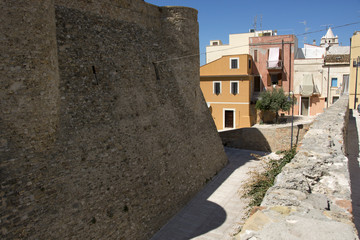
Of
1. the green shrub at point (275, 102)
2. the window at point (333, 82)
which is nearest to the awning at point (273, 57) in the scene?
the green shrub at point (275, 102)

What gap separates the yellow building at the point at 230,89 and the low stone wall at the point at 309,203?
16.6 metres

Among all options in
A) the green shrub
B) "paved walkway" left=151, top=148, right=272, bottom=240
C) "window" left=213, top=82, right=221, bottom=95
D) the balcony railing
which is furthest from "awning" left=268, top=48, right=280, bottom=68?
"paved walkway" left=151, top=148, right=272, bottom=240

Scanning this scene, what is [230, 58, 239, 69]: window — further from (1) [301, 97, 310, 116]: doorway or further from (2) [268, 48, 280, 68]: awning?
(1) [301, 97, 310, 116]: doorway

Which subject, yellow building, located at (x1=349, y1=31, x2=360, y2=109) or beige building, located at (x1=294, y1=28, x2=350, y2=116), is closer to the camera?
yellow building, located at (x1=349, y1=31, x2=360, y2=109)

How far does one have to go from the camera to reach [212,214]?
Result: 931 cm

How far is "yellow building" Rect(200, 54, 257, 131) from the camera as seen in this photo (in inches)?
856

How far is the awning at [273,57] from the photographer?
2297 cm

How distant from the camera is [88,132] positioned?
23.1ft

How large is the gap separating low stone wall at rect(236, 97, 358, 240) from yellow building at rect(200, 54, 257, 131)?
16.6 m

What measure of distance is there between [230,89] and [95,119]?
16.2m

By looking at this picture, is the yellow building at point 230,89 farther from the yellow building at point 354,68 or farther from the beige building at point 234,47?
the yellow building at point 354,68

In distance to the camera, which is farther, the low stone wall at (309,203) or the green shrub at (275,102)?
the green shrub at (275,102)

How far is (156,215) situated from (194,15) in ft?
24.8

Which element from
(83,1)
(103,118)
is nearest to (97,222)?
(103,118)
